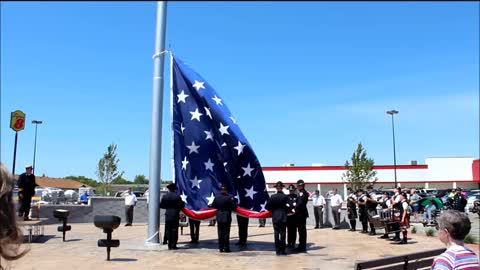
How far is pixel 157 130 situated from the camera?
13.4 metres

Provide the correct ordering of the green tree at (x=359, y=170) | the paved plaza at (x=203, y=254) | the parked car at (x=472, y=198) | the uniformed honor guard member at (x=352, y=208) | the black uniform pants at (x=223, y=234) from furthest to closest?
the green tree at (x=359, y=170)
the parked car at (x=472, y=198)
the uniformed honor guard member at (x=352, y=208)
the black uniform pants at (x=223, y=234)
the paved plaza at (x=203, y=254)

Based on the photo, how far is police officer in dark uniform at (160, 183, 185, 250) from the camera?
13.1 m

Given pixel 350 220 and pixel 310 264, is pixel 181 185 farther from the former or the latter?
pixel 350 220

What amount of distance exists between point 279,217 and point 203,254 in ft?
7.28

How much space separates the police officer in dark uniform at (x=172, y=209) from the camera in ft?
42.9

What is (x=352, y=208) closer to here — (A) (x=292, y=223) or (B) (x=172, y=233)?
(A) (x=292, y=223)

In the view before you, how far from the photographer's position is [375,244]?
15562mm

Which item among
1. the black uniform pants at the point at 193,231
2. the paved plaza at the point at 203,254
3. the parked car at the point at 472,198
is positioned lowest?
the paved plaza at the point at 203,254

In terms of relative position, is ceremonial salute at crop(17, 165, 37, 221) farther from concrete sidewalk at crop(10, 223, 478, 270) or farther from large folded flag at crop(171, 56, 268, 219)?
large folded flag at crop(171, 56, 268, 219)

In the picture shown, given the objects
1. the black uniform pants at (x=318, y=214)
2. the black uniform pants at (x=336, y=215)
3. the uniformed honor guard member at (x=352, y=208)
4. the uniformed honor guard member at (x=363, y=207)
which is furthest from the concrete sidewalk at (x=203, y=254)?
the black uniform pants at (x=318, y=214)

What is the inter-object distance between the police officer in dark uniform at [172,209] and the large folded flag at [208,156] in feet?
1.21

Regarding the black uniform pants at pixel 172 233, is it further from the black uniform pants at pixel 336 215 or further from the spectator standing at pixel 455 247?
the black uniform pants at pixel 336 215

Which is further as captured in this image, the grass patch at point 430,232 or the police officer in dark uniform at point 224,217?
the grass patch at point 430,232

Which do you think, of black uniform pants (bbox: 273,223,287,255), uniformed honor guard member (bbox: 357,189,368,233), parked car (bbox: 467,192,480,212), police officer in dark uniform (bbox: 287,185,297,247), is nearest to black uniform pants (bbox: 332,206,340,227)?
uniformed honor guard member (bbox: 357,189,368,233)
